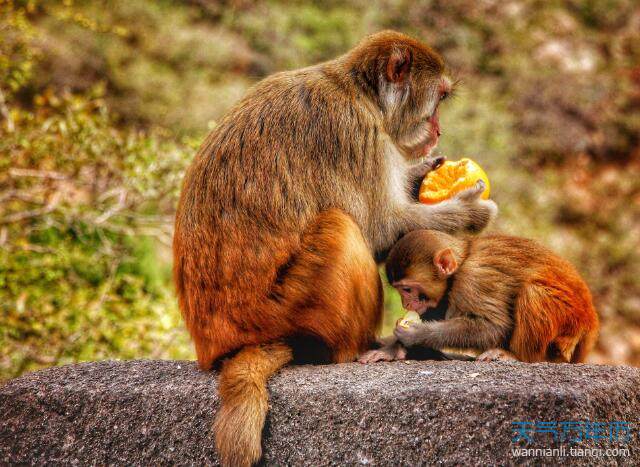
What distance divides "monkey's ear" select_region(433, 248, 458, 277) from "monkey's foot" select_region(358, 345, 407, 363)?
1.67ft

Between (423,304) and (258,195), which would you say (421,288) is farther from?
(258,195)

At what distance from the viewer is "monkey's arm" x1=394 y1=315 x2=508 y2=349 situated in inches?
154

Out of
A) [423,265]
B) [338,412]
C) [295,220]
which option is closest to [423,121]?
[423,265]

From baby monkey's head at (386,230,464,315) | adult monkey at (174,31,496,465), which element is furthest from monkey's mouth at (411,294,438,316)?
adult monkey at (174,31,496,465)

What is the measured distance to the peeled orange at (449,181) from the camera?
4.47 m

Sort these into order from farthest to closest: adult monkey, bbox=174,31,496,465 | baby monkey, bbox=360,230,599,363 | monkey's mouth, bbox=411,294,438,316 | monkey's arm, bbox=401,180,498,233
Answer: monkey's arm, bbox=401,180,498,233
monkey's mouth, bbox=411,294,438,316
baby monkey, bbox=360,230,599,363
adult monkey, bbox=174,31,496,465

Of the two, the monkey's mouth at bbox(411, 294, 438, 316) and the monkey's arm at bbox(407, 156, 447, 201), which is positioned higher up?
the monkey's arm at bbox(407, 156, 447, 201)

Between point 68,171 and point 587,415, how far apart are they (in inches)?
217

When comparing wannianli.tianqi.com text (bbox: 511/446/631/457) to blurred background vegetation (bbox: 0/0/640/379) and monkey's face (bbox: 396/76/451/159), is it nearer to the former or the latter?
monkey's face (bbox: 396/76/451/159)

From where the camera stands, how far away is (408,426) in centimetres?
311

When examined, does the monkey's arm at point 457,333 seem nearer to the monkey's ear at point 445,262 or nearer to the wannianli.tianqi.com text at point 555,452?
the monkey's ear at point 445,262

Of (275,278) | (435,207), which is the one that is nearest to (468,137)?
(435,207)

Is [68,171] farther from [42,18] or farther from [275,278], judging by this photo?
[42,18]

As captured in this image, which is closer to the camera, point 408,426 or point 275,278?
point 408,426
